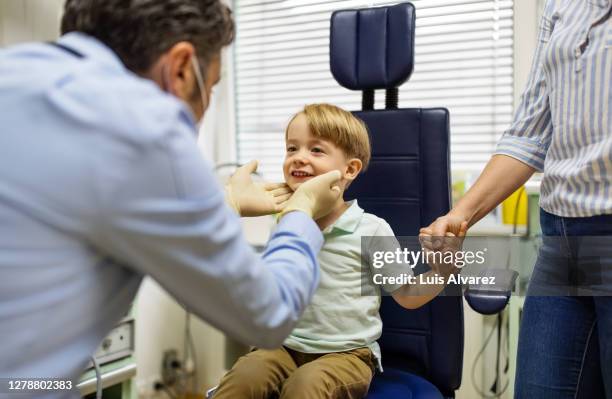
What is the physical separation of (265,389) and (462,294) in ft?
1.70

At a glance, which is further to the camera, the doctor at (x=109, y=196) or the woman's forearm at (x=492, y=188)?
the woman's forearm at (x=492, y=188)

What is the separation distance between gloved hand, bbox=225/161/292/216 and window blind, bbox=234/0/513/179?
4.63 feet

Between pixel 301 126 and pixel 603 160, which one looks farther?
pixel 301 126

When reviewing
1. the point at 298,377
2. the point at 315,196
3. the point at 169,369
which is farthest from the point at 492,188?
the point at 169,369

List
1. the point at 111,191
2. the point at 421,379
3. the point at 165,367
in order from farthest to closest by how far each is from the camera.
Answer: the point at 165,367
the point at 421,379
the point at 111,191

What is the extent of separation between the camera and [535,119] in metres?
1.21

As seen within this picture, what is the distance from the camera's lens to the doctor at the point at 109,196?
613 mm

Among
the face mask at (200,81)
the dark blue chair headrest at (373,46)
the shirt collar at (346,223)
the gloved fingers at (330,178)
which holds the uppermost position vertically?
the dark blue chair headrest at (373,46)

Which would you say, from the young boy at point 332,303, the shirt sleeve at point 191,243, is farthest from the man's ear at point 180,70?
the young boy at point 332,303

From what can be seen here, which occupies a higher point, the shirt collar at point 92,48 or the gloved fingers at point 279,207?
the shirt collar at point 92,48

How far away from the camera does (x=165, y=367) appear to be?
274cm

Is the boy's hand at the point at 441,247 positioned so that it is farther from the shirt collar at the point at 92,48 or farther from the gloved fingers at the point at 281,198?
the shirt collar at the point at 92,48

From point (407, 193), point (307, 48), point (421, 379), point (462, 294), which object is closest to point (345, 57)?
point (407, 193)

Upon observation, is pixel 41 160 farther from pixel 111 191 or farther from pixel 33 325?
pixel 33 325
